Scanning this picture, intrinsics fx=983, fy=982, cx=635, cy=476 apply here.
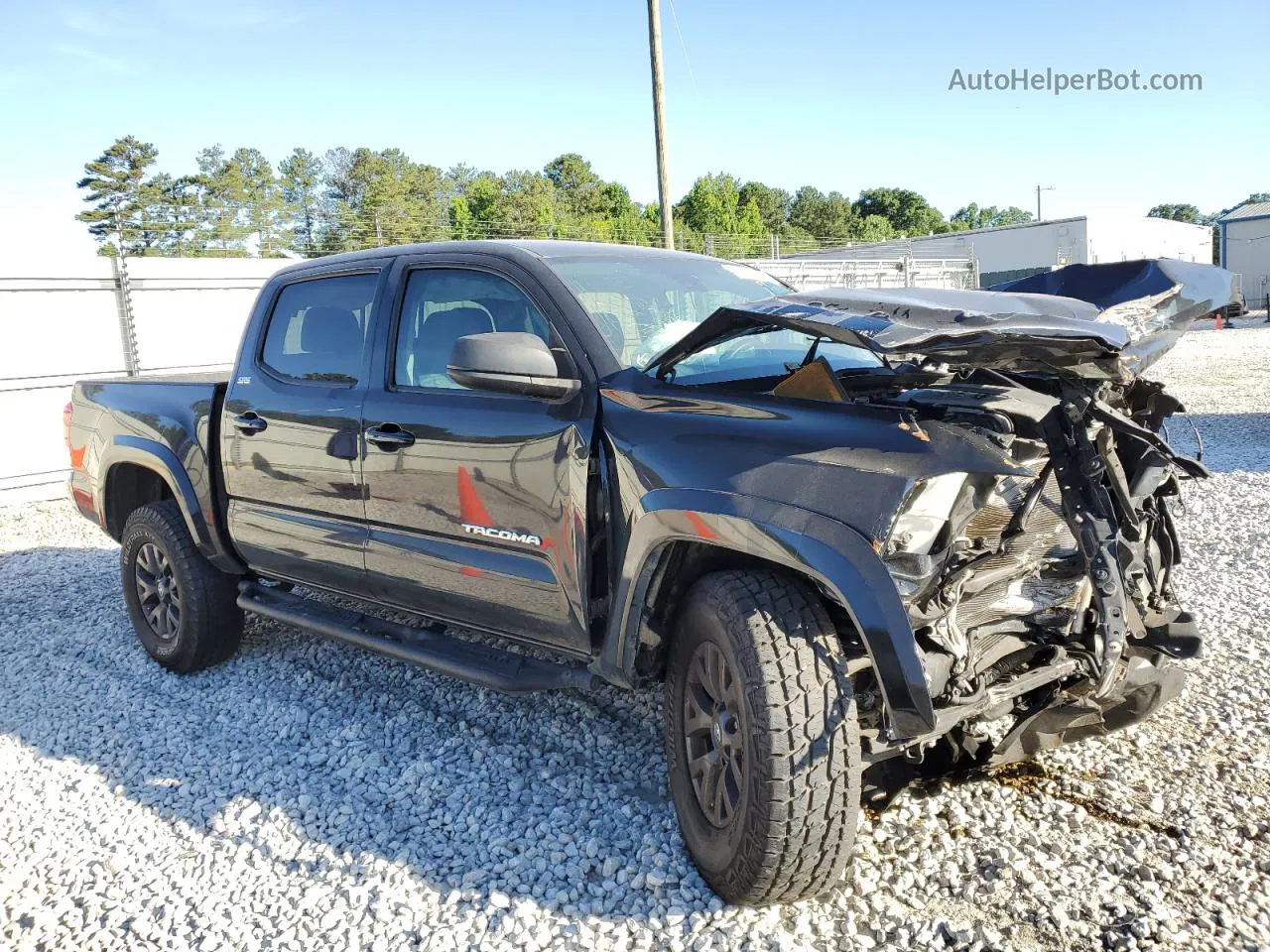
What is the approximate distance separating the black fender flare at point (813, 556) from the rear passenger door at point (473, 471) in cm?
33

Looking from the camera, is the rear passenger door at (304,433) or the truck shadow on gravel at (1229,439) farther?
the truck shadow on gravel at (1229,439)

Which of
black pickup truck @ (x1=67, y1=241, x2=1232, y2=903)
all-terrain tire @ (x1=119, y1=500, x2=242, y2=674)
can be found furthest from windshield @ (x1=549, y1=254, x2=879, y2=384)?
all-terrain tire @ (x1=119, y1=500, x2=242, y2=674)

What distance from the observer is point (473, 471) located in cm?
342

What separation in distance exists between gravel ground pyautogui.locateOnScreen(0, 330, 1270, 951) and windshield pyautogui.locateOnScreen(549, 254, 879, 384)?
152cm

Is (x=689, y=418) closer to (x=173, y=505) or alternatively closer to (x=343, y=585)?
(x=343, y=585)

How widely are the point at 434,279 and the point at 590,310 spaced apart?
790 millimetres

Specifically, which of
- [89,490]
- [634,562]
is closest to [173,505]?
[89,490]

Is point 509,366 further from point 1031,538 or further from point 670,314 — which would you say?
point 1031,538

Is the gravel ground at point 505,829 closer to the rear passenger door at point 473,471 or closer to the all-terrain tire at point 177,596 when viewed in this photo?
the all-terrain tire at point 177,596

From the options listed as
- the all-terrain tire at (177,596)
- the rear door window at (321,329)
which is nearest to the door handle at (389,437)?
the rear door window at (321,329)

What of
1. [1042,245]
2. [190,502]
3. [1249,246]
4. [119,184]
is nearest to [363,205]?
[119,184]

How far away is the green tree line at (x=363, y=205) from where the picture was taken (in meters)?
23.7

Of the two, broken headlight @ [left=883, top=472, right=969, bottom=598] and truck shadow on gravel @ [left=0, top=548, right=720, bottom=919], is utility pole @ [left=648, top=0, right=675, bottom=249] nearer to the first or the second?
truck shadow on gravel @ [left=0, top=548, right=720, bottom=919]

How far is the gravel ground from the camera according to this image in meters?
2.71
